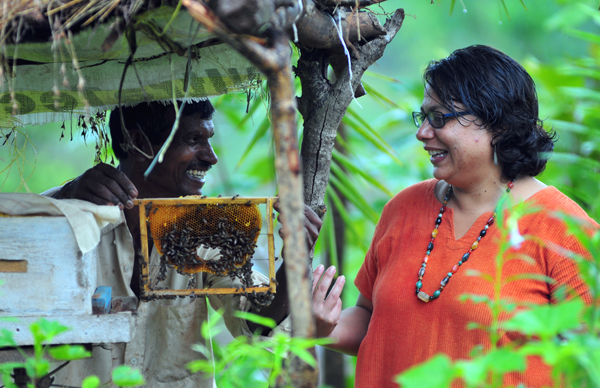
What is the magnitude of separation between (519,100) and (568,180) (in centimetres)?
251

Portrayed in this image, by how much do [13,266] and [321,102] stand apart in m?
1.32

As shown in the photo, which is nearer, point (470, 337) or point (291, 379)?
point (291, 379)

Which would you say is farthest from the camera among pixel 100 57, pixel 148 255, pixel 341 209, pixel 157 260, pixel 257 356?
pixel 341 209

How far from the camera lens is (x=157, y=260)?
8.14 feet

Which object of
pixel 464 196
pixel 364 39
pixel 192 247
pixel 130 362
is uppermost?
pixel 364 39

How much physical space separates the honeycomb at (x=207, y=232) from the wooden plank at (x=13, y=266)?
0.47 meters

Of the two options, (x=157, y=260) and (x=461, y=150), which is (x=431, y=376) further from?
(x=157, y=260)

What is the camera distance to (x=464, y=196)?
2072 mm

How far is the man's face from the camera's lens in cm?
248

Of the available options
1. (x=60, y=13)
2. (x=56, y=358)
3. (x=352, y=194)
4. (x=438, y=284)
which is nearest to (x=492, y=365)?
(x=56, y=358)

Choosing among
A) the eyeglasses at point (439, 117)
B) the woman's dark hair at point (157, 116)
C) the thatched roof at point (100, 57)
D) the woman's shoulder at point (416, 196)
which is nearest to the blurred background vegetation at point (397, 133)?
the thatched roof at point (100, 57)

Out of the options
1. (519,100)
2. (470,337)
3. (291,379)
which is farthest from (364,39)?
(291,379)

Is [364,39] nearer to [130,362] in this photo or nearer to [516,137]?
[516,137]

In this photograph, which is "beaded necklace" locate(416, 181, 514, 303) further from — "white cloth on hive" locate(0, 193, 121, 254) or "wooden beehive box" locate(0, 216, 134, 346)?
"white cloth on hive" locate(0, 193, 121, 254)
